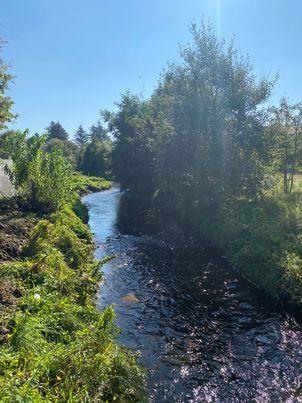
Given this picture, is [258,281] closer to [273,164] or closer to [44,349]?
[44,349]

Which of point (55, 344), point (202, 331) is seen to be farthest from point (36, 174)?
point (55, 344)

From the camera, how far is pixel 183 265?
19141 mm

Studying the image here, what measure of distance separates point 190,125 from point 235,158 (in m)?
4.57

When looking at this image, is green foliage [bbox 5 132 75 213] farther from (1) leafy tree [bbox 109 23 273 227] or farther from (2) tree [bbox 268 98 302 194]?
(2) tree [bbox 268 98 302 194]

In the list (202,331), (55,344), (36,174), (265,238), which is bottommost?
(202,331)

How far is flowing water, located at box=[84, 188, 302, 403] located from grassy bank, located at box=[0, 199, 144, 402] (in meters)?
1.41

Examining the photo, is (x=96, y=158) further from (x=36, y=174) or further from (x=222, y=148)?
(x=36, y=174)

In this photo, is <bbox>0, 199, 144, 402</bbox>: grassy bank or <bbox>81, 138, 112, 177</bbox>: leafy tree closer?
<bbox>0, 199, 144, 402</bbox>: grassy bank

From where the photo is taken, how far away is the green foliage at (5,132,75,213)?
20.6 metres

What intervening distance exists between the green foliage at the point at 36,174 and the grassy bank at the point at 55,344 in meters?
8.17

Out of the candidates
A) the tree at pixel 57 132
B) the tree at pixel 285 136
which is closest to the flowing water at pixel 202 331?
the tree at pixel 285 136

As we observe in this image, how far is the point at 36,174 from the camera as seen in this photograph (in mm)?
20500

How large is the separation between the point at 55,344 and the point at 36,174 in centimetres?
1366

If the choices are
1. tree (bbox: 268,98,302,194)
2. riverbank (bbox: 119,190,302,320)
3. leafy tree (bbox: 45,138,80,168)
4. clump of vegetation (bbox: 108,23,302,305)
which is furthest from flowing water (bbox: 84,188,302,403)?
leafy tree (bbox: 45,138,80,168)
